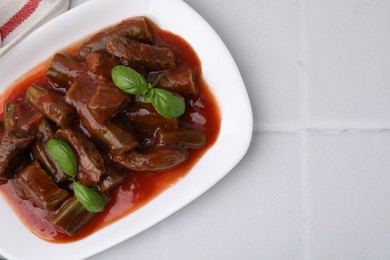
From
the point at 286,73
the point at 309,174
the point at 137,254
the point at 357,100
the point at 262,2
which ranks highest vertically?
the point at 262,2

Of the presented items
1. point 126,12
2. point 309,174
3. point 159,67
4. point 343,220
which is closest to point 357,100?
point 309,174

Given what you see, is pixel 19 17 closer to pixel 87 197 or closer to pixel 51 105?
pixel 51 105

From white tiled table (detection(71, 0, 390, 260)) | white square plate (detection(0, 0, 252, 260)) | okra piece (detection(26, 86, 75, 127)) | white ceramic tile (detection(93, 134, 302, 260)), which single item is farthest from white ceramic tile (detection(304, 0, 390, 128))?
okra piece (detection(26, 86, 75, 127))

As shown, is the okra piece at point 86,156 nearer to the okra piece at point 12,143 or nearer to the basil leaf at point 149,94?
the okra piece at point 12,143

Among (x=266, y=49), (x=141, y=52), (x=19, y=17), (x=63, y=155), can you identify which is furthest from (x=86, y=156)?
(x=266, y=49)

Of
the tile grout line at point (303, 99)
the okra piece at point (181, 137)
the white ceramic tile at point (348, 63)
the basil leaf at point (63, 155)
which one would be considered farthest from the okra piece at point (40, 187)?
the white ceramic tile at point (348, 63)

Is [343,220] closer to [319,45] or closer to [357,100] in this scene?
[357,100]
